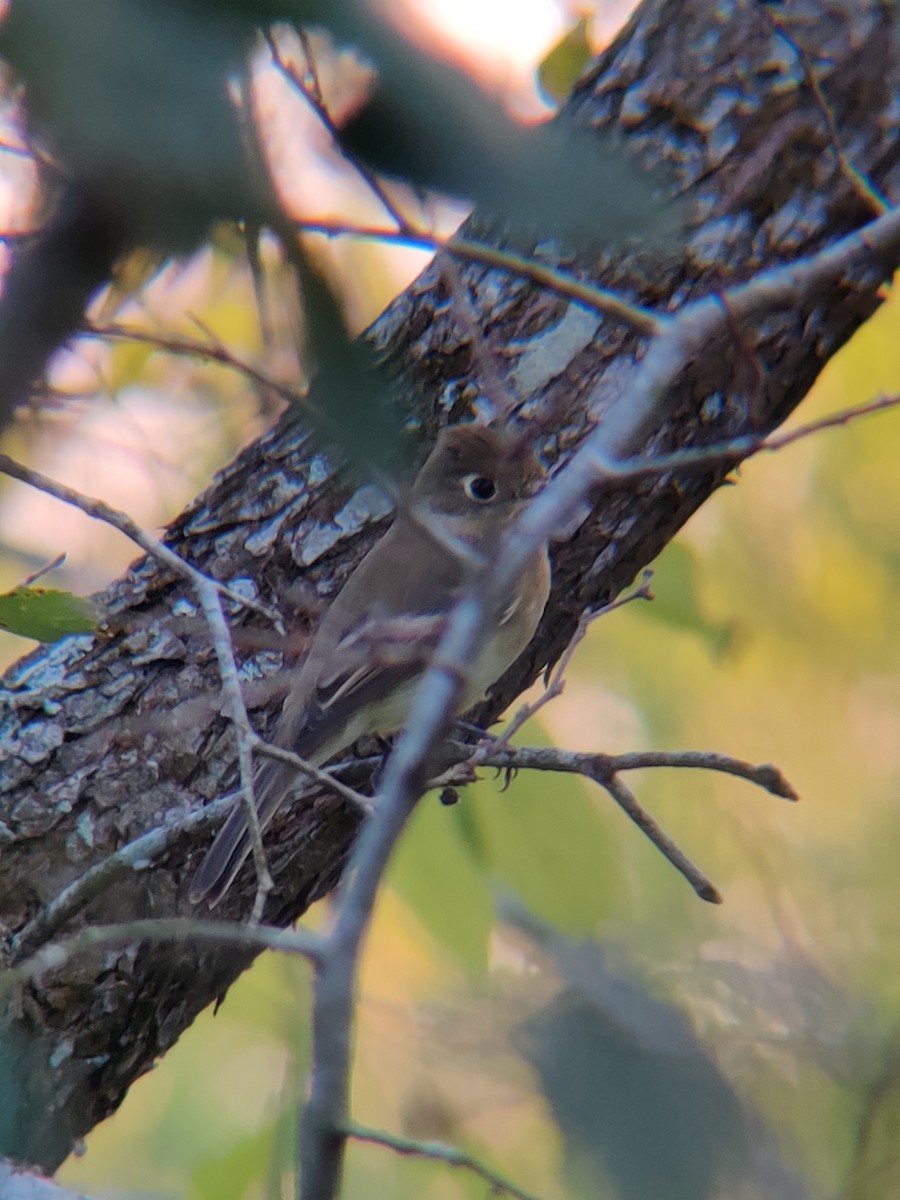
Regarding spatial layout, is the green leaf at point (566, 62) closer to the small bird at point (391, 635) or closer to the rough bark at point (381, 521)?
the rough bark at point (381, 521)

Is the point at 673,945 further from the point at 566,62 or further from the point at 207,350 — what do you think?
the point at 207,350

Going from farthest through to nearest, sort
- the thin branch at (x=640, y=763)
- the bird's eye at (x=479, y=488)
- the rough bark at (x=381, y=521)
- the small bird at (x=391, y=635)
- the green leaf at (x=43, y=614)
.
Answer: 1. the bird's eye at (x=479, y=488)
2. the small bird at (x=391, y=635)
3. the rough bark at (x=381, y=521)
4. the thin branch at (x=640, y=763)
5. the green leaf at (x=43, y=614)

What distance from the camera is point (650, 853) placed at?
430 centimetres

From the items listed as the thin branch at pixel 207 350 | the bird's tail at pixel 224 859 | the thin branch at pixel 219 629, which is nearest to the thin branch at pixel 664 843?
the thin branch at pixel 219 629

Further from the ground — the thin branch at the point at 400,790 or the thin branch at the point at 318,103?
the thin branch at the point at 318,103

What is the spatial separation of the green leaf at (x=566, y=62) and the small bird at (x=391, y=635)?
2.48ft

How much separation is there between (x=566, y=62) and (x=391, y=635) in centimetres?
131

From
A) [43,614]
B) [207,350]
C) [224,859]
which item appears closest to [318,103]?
[207,350]

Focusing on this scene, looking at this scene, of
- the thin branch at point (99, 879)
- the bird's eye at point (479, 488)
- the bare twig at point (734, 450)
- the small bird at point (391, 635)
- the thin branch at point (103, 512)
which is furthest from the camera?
the bird's eye at point (479, 488)

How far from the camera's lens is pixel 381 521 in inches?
108

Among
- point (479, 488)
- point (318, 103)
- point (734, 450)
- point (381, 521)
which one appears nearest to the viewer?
point (318, 103)

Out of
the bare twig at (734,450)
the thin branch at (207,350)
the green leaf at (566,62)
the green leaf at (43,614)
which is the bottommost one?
the green leaf at (43,614)

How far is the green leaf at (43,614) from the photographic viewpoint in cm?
170

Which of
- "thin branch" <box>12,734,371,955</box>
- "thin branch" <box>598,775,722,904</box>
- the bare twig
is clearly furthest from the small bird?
the bare twig
